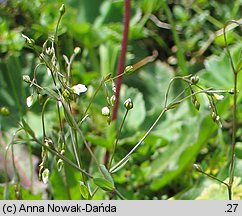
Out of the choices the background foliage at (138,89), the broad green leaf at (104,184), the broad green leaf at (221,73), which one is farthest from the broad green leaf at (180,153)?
the broad green leaf at (104,184)

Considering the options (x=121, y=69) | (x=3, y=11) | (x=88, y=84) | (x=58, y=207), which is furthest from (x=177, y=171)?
(x=3, y=11)

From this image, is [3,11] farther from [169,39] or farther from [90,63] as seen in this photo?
[169,39]

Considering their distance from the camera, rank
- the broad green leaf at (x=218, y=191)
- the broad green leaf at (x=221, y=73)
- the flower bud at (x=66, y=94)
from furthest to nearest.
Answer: the broad green leaf at (x=221, y=73) < the broad green leaf at (x=218, y=191) < the flower bud at (x=66, y=94)

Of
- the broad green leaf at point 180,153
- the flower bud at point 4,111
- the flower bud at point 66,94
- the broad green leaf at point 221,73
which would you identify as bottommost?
the broad green leaf at point 180,153

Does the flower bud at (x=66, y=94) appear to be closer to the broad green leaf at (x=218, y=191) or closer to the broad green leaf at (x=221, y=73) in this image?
the broad green leaf at (x=218, y=191)

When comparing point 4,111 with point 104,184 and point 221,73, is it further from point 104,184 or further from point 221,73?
point 221,73

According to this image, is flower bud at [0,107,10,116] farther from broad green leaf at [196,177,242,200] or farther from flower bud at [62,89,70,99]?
broad green leaf at [196,177,242,200]

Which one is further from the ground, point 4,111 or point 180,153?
point 4,111

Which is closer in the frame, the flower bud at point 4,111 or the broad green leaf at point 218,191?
the flower bud at point 4,111

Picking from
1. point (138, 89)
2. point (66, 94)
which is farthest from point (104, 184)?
point (138, 89)

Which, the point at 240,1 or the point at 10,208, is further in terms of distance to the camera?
the point at 240,1

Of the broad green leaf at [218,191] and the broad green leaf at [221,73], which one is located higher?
the broad green leaf at [221,73]
